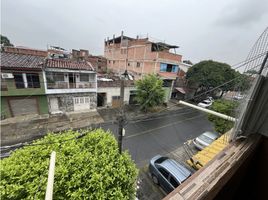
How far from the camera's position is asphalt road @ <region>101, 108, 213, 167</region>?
8703mm

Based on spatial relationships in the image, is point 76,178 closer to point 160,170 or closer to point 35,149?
point 35,149

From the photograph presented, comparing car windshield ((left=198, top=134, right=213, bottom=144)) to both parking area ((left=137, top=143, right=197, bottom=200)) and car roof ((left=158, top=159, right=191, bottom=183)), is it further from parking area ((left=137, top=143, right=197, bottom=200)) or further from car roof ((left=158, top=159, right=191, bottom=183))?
car roof ((left=158, top=159, right=191, bottom=183))

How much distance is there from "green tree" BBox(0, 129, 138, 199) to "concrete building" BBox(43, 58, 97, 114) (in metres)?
8.69

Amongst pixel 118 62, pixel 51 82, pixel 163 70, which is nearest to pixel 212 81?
pixel 163 70

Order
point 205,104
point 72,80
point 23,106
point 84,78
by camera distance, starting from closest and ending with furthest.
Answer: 1. point 23,106
2. point 72,80
3. point 84,78
4. point 205,104

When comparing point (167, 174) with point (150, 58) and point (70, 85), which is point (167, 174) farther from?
point (150, 58)

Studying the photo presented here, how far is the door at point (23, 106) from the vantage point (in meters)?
10.7

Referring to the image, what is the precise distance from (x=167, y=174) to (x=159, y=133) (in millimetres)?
5139

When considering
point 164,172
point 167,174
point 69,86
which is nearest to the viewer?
point 167,174

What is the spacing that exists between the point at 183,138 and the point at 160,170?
17.4 feet

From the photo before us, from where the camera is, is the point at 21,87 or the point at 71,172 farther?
the point at 21,87

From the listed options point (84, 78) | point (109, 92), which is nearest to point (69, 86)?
point (84, 78)

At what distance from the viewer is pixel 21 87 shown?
10391 millimetres

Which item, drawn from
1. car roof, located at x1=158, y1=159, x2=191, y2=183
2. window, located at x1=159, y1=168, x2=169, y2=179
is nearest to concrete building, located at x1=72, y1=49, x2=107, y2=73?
car roof, located at x1=158, y1=159, x2=191, y2=183
